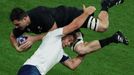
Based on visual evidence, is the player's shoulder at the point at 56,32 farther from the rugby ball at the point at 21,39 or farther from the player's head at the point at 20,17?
the rugby ball at the point at 21,39

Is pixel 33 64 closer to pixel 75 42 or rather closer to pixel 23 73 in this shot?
pixel 23 73

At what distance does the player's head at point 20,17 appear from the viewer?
14.6 meters

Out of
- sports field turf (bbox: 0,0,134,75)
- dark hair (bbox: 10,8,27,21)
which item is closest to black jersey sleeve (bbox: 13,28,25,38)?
dark hair (bbox: 10,8,27,21)

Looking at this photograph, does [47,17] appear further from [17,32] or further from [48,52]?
[17,32]

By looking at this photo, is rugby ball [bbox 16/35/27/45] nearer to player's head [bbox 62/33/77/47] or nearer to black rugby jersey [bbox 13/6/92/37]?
black rugby jersey [bbox 13/6/92/37]

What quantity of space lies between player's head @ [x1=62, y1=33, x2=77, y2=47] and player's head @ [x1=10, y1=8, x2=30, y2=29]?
4.78ft

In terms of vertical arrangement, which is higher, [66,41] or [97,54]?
[66,41]

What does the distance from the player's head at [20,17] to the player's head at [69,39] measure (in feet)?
4.78

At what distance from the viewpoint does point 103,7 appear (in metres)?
15.9

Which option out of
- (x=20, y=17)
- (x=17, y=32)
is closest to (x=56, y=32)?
(x=20, y=17)

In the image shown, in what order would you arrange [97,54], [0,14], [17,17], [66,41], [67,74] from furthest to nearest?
1. [0,14]
2. [97,54]
3. [67,74]
4. [66,41]
5. [17,17]

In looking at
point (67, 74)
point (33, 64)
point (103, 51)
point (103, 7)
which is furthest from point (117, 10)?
point (33, 64)

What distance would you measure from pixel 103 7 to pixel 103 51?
14.0 ft

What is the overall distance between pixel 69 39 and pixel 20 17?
1.97 metres
